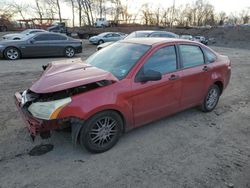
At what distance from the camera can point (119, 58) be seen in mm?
3756

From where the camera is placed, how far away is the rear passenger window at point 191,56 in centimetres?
409

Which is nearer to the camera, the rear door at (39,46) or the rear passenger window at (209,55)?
the rear passenger window at (209,55)

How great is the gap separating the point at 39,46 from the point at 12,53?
1.36 metres

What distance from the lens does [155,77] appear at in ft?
11.0

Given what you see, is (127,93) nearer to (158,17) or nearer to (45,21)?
(45,21)

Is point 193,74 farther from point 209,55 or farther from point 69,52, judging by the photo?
point 69,52

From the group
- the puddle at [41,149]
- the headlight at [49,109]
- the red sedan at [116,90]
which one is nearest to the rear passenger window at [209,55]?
the red sedan at [116,90]

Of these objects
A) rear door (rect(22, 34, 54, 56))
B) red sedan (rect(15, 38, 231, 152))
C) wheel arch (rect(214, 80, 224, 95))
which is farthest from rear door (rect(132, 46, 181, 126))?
rear door (rect(22, 34, 54, 56))

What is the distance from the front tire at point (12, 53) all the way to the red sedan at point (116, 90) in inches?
351

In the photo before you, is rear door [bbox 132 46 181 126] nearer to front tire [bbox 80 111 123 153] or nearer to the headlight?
front tire [bbox 80 111 123 153]

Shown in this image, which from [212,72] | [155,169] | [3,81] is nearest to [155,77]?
[155,169]

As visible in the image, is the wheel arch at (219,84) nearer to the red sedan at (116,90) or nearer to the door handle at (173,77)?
the red sedan at (116,90)

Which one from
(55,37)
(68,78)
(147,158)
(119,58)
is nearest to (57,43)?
(55,37)

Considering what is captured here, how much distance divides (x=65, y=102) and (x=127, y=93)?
2.98 ft
